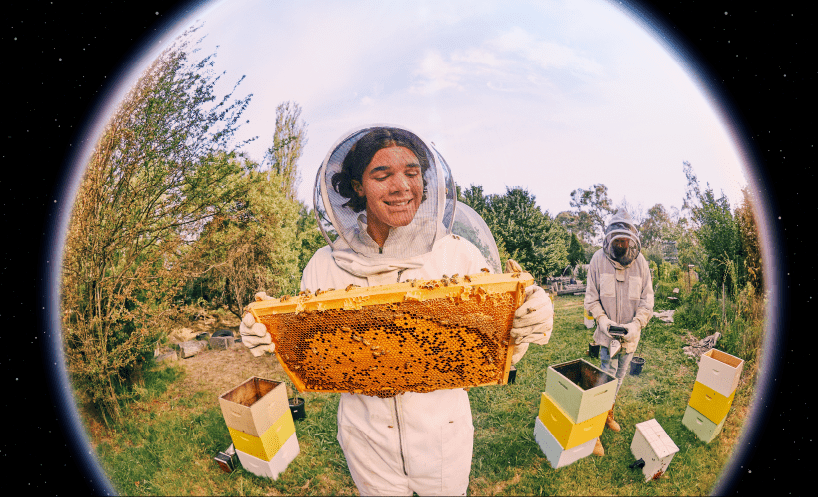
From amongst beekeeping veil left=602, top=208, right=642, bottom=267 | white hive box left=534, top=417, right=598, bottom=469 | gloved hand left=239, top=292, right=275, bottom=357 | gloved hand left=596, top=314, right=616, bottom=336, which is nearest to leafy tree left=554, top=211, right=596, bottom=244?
beekeeping veil left=602, top=208, right=642, bottom=267

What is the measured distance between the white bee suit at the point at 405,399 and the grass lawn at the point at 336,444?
154 centimetres

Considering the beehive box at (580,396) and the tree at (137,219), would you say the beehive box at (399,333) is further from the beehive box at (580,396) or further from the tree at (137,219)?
the tree at (137,219)

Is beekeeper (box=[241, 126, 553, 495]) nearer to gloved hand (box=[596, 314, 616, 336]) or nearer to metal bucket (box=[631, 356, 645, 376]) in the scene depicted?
gloved hand (box=[596, 314, 616, 336])

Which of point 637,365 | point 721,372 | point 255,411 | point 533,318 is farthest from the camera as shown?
point 637,365

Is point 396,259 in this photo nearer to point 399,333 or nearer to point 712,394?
point 399,333

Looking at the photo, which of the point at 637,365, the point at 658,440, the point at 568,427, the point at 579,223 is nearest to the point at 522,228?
the point at 579,223

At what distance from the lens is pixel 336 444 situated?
3.55 meters

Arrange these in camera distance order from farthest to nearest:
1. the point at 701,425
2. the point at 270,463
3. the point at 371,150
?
the point at 701,425
the point at 270,463
the point at 371,150

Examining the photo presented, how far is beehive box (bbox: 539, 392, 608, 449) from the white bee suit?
1665mm

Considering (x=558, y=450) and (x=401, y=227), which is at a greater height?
(x=401, y=227)

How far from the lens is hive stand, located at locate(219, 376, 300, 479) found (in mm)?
2844

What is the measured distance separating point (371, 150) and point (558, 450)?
3.70 m

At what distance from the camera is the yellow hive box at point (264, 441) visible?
9.52ft

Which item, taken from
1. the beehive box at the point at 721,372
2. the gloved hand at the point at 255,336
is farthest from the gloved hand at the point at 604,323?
the gloved hand at the point at 255,336
